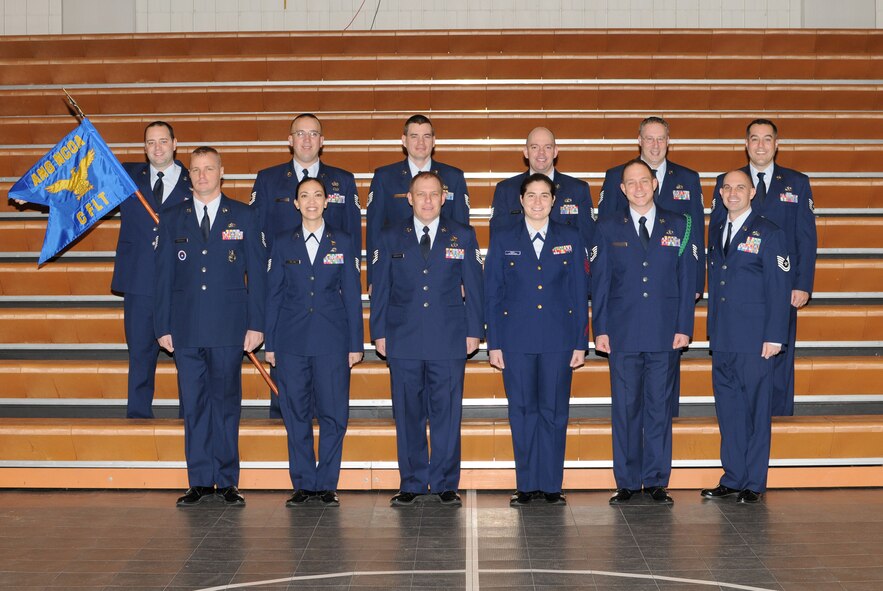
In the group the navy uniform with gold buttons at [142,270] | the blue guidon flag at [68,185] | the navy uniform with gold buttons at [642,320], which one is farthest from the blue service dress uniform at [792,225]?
the blue guidon flag at [68,185]

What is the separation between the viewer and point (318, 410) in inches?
193

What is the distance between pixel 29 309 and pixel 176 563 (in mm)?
2849

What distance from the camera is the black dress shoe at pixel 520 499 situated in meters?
4.82

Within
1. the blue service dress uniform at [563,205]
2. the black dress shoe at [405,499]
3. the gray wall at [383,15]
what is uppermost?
the gray wall at [383,15]

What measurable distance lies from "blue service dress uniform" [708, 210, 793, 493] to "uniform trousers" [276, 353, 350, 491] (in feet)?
6.20

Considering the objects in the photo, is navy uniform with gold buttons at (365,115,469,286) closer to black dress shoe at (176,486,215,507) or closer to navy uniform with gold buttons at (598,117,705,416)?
navy uniform with gold buttons at (598,117,705,416)

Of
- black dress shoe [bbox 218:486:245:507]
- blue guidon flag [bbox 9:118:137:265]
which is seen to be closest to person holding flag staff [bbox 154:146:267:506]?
black dress shoe [bbox 218:486:245:507]

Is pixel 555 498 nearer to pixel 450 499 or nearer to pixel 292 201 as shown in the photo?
pixel 450 499

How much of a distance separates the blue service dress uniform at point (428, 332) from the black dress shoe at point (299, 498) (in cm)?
46

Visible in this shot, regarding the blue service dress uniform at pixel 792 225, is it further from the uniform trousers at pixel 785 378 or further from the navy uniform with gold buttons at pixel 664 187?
the navy uniform with gold buttons at pixel 664 187

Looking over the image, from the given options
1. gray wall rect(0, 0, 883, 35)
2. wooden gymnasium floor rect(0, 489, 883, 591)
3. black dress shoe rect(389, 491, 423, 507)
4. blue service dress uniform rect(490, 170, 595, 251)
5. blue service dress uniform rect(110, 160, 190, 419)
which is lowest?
wooden gymnasium floor rect(0, 489, 883, 591)

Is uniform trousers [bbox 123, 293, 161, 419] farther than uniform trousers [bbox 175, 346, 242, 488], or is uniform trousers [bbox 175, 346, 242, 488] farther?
uniform trousers [bbox 123, 293, 161, 419]

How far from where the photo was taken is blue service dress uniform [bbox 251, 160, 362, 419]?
534 cm

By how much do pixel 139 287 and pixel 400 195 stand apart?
4.96 feet
